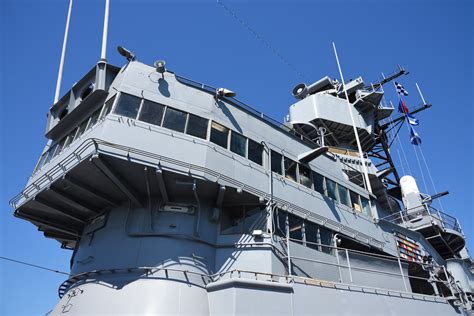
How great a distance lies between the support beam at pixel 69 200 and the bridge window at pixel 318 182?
950cm

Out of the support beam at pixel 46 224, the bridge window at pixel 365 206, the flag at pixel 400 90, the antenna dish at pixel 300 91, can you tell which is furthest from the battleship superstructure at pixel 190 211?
the flag at pixel 400 90

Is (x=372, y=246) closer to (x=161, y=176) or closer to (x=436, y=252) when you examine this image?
(x=436, y=252)

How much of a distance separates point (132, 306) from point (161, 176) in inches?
153

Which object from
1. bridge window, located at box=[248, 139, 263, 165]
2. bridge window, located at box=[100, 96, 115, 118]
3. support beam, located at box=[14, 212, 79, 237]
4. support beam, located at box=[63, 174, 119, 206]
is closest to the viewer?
support beam, located at box=[63, 174, 119, 206]

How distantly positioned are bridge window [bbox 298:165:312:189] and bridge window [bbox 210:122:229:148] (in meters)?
4.31

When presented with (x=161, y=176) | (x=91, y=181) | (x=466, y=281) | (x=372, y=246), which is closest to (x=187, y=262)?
(x=161, y=176)

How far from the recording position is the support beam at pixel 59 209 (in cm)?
1238

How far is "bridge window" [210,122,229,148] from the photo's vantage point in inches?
498

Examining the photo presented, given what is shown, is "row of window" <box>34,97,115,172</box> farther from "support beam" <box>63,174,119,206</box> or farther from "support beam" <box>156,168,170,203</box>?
"support beam" <box>156,168,170,203</box>

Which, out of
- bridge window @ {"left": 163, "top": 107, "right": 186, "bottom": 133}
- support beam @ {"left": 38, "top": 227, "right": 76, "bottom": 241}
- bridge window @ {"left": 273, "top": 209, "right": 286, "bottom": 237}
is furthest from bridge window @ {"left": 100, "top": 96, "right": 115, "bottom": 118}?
bridge window @ {"left": 273, "top": 209, "right": 286, "bottom": 237}

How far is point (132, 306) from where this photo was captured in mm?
9797

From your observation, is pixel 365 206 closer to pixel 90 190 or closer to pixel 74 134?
pixel 90 190

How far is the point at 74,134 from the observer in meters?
13.6

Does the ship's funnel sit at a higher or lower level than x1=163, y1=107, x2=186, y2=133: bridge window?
higher
